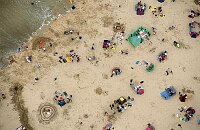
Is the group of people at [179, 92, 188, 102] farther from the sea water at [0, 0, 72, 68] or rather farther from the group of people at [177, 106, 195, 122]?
the sea water at [0, 0, 72, 68]

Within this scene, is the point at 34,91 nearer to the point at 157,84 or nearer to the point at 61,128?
the point at 61,128

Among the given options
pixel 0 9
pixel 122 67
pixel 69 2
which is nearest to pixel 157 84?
pixel 122 67

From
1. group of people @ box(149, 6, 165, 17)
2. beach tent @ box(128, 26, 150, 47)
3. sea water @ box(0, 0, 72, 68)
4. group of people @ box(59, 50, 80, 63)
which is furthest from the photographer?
group of people @ box(149, 6, 165, 17)

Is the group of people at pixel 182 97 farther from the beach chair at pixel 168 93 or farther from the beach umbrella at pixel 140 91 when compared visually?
the beach umbrella at pixel 140 91

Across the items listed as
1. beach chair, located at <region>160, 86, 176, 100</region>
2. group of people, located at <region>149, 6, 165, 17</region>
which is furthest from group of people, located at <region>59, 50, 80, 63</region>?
group of people, located at <region>149, 6, 165, 17</region>

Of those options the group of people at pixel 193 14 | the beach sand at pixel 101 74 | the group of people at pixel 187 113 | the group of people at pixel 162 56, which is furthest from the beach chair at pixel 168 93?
the group of people at pixel 193 14

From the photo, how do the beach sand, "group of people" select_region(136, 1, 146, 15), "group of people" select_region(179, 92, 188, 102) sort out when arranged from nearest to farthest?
the beach sand, "group of people" select_region(179, 92, 188, 102), "group of people" select_region(136, 1, 146, 15)

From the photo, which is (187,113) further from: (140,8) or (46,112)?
(46,112)
